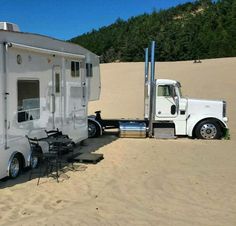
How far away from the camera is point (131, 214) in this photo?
6.79 meters

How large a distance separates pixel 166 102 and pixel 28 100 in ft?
24.4

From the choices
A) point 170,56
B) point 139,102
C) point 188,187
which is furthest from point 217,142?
point 170,56

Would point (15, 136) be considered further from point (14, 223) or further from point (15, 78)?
point (14, 223)

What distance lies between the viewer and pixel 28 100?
30.3 ft

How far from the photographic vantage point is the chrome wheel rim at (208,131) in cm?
1559

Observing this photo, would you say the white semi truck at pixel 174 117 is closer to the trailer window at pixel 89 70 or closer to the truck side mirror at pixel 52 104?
the trailer window at pixel 89 70

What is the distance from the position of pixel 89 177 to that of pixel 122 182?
2.48ft

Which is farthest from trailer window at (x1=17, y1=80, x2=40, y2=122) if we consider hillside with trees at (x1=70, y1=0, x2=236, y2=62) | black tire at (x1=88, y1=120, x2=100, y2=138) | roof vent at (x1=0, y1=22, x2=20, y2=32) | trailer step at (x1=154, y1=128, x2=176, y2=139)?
hillside with trees at (x1=70, y1=0, x2=236, y2=62)

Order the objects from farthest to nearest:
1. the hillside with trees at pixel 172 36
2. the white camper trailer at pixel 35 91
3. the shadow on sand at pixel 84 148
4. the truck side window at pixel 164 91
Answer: the hillside with trees at pixel 172 36, the truck side window at pixel 164 91, the shadow on sand at pixel 84 148, the white camper trailer at pixel 35 91

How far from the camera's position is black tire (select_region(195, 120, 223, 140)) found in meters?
15.6

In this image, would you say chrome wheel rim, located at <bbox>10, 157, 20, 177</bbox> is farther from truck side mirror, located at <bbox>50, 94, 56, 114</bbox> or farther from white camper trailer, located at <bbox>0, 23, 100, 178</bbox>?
truck side mirror, located at <bbox>50, 94, 56, 114</bbox>

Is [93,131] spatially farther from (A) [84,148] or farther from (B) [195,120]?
(B) [195,120]

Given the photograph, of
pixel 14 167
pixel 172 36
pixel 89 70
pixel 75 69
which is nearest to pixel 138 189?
pixel 14 167

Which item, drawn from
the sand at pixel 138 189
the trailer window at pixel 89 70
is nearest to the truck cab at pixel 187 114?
the sand at pixel 138 189
